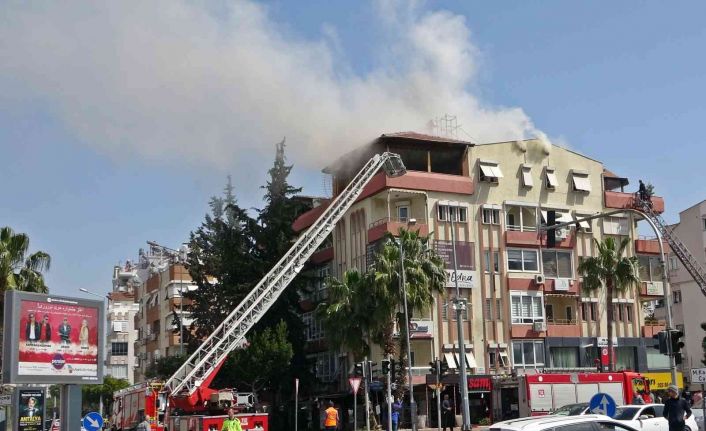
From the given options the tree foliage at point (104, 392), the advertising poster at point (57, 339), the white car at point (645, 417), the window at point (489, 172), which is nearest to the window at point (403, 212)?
the window at point (489, 172)

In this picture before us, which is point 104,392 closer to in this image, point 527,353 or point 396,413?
point 527,353

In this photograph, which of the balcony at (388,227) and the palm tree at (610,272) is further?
the palm tree at (610,272)

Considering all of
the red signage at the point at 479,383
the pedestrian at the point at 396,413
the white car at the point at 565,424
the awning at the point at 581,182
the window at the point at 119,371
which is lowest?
the pedestrian at the point at 396,413

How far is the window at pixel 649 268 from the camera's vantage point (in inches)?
2467

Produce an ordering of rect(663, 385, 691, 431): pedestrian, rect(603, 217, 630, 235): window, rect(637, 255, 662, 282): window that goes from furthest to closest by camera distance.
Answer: rect(637, 255, 662, 282): window, rect(603, 217, 630, 235): window, rect(663, 385, 691, 431): pedestrian

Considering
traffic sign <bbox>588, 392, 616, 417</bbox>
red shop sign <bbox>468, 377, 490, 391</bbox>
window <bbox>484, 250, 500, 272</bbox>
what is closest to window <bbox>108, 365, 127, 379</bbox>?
window <bbox>484, 250, 500, 272</bbox>

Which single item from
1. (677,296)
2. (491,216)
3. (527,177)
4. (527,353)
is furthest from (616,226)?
(677,296)

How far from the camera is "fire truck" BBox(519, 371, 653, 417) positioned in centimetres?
4081

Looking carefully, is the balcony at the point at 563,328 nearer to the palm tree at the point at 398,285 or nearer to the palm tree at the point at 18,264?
the palm tree at the point at 398,285

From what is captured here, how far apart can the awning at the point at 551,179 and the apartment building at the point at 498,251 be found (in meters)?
0.21

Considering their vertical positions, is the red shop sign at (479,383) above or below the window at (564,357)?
below

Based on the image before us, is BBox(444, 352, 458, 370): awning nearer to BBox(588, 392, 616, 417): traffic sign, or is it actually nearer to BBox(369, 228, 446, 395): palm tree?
BBox(369, 228, 446, 395): palm tree

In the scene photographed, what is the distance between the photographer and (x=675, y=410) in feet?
60.2

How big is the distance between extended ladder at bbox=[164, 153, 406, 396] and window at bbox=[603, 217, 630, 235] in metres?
16.9
